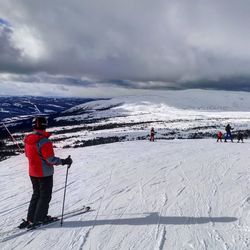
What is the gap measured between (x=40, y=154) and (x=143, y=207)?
293 cm

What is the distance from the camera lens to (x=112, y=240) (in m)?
5.69

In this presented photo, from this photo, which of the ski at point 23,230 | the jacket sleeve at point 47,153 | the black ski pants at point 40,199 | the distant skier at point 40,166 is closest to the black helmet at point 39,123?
the distant skier at point 40,166

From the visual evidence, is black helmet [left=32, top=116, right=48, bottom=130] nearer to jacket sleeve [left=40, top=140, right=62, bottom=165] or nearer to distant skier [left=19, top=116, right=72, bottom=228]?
distant skier [left=19, top=116, right=72, bottom=228]

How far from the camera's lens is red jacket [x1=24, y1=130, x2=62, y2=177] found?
20.1 feet

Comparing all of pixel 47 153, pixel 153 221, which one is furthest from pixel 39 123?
pixel 153 221

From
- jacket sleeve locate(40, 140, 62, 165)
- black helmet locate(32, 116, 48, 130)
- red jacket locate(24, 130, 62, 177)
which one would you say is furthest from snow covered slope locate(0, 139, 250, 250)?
black helmet locate(32, 116, 48, 130)

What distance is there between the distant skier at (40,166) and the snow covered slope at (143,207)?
0.39m

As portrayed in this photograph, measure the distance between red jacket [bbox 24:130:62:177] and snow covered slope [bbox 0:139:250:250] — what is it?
1200 mm

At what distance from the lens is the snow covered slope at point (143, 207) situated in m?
5.61

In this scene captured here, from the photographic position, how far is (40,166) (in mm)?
6312

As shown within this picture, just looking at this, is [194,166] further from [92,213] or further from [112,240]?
[112,240]

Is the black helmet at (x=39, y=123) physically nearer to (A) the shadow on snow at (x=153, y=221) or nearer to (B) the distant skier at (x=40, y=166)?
(B) the distant skier at (x=40, y=166)

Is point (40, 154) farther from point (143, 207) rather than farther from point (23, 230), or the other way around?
point (143, 207)

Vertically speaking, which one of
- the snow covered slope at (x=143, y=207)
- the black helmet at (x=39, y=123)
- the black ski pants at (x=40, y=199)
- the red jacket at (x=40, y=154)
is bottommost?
the snow covered slope at (x=143, y=207)
